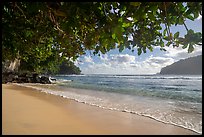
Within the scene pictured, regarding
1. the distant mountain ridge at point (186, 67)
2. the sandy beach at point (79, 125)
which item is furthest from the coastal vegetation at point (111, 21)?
the distant mountain ridge at point (186, 67)

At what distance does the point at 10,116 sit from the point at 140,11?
23.3 ft

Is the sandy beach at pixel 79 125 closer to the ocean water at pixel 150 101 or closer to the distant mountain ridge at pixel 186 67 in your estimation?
the ocean water at pixel 150 101

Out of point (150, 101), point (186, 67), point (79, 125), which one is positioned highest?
point (186, 67)

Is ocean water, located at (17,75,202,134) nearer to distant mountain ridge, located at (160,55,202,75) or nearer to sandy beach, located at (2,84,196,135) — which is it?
sandy beach, located at (2,84,196,135)

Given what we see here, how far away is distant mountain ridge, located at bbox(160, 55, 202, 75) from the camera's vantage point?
15651 cm

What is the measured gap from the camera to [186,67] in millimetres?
165875

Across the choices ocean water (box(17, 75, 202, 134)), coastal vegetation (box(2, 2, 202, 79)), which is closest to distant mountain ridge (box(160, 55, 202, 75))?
ocean water (box(17, 75, 202, 134))

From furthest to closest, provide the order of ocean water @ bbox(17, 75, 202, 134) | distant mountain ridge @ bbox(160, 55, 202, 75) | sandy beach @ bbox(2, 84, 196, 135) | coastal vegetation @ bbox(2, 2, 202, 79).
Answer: distant mountain ridge @ bbox(160, 55, 202, 75) → ocean water @ bbox(17, 75, 202, 134) → sandy beach @ bbox(2, 84, 196, 135) → coastal vegetation @ bbox(2, 2, 202, 79)

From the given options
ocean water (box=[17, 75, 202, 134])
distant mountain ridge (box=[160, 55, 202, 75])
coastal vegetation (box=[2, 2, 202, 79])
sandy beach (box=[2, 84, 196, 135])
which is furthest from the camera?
distant mountain ridge (box=[160, 55, 202, 75])

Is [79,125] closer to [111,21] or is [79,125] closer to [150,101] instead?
[111,21]

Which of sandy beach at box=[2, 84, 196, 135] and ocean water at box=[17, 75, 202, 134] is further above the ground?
sandy beach at box=[2, 84, 196, 135]

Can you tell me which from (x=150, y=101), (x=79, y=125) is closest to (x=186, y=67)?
(x=150, y=101)

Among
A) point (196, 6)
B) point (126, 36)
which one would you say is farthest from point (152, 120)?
point (196, 6)

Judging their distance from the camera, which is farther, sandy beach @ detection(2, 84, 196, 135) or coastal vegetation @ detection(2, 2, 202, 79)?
sandy beach @ detection(2, 84, 196, 135)
